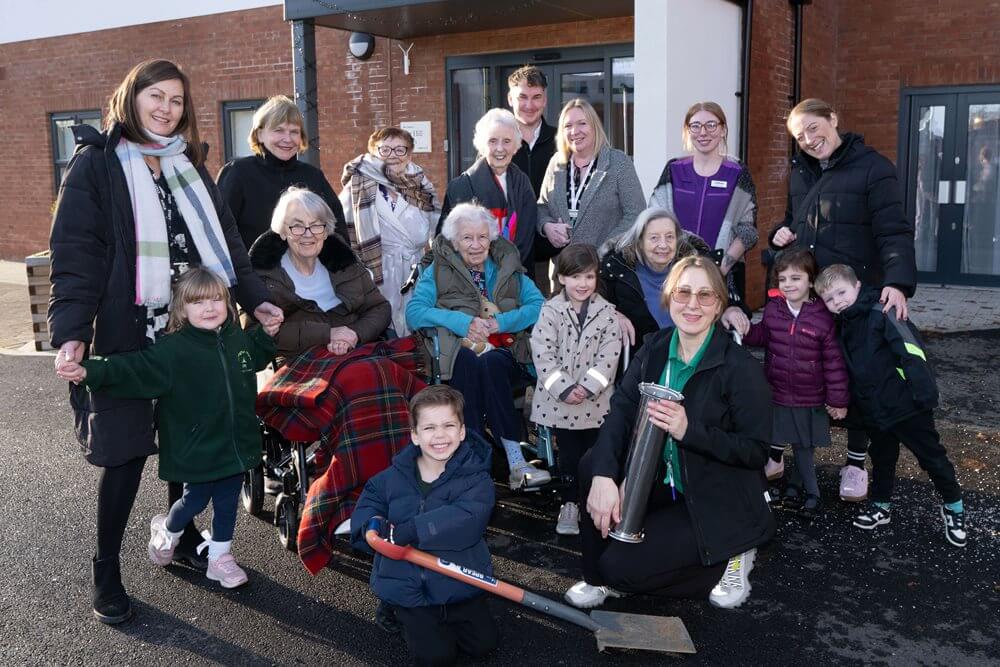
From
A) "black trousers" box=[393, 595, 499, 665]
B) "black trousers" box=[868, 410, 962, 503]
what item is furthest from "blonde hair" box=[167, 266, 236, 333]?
"black trousers" box=[868, 410, 962, 503]

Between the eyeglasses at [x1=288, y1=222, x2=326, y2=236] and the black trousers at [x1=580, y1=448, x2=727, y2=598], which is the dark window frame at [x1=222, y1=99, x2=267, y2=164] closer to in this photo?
the eyeglasses at [x1=288, y1=222, x2=326, y2=236]

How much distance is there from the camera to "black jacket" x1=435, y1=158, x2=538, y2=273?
5223 millimetres

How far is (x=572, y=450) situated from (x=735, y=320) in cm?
100

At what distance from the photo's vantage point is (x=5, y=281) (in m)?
13.6

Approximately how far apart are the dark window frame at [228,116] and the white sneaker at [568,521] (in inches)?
388

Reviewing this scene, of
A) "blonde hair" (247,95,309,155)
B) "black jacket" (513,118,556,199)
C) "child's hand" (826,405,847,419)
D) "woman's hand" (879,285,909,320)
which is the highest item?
"blonde hair" (247,95,309,155)

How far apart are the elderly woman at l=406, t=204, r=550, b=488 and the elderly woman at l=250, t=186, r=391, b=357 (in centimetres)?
31

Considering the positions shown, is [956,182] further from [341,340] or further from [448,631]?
[448,631]

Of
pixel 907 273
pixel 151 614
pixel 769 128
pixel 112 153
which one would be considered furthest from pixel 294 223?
pixel 769 128

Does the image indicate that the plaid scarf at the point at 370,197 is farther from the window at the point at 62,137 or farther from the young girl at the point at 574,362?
the window at the point at 62,137

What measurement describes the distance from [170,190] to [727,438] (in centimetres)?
243

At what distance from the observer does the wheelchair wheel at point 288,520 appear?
419 centimetres

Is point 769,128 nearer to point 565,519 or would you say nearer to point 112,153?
point 565,519

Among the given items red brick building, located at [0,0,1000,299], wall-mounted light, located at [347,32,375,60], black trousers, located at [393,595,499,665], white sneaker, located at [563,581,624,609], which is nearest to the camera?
black trousers, located at [393,595,499,665]
